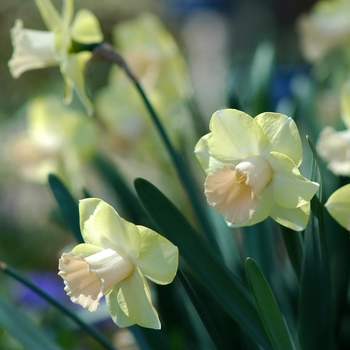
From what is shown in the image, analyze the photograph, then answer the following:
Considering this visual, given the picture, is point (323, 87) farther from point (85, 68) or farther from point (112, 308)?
point (112, 308)

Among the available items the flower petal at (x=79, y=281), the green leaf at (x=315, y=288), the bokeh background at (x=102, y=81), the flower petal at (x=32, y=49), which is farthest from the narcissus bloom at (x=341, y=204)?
the flower petal at (x=32, y=49)

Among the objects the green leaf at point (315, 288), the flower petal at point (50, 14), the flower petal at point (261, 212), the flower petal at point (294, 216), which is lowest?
the green leaf at point (315, 288)

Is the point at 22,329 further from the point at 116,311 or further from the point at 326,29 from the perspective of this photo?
the point at 326,29

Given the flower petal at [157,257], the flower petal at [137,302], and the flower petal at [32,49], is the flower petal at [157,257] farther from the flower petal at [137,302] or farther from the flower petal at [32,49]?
the flower petal at [32,49]

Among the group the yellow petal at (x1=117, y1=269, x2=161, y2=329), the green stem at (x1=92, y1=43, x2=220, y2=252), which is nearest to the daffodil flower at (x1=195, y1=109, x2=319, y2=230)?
the yellow petal at (x1=117, y1=269, x2=161, y2=329)

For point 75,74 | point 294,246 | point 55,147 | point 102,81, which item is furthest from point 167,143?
point 102,81

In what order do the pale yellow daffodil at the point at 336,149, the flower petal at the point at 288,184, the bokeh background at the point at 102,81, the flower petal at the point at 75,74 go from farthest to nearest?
1. the bokeh background at the point at 102,81
2. the flower petal at the point at 75,74
3. the pale yellow daffodil at the point at 336,149
4. the flower petal at the point at 288,184

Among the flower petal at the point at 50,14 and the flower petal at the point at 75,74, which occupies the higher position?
the flower petal at the point at 50,14
